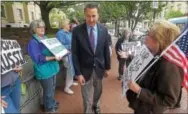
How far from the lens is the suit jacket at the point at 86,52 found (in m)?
3.88

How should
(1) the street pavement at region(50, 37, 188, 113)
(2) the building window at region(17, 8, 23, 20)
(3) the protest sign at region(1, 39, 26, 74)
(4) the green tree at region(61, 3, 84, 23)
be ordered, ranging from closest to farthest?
(3) the protest sign at region(1, 39, 26, 74) < (1) the street pavement at region(50, 37, 188, 113) < (4) the green tree at region(61, 3, 84, 23) < (2) the building window at region(17, 8, 23, 20)

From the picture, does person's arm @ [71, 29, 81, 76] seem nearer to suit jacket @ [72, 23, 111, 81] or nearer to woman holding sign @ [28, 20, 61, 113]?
suit jacket @ [72, 23, 111, 81]

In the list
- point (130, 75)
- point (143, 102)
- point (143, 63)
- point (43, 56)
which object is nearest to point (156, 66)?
point (143, 63)

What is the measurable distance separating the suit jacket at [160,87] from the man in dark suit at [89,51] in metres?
1.62

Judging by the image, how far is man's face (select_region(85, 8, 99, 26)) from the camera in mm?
3615

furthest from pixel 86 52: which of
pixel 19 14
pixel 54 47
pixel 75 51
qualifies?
pixel 19 14

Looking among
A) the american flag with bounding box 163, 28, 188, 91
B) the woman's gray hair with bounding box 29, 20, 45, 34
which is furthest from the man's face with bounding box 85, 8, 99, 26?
the american flag with bounding box 163, 28, 188, 91

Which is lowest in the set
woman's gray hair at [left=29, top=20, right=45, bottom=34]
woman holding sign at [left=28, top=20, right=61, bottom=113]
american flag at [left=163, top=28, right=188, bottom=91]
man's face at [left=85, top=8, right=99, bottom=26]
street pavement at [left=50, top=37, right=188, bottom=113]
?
street pavement at [left=50, top=37, right=188, bottom=113]

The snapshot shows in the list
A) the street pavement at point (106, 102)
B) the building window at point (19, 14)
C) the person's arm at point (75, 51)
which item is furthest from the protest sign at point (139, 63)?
the building window at point (19, 14)

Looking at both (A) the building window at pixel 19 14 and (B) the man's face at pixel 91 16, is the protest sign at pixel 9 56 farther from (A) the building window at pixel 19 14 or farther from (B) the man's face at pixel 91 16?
(A) the building window at pixel 19 14

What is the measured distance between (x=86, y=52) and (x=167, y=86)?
6.51 ft

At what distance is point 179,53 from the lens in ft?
7.01

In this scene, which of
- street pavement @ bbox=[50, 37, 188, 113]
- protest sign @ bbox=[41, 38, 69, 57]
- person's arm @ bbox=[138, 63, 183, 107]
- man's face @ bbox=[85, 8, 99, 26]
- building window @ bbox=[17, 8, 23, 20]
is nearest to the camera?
person's arm @ bbox=[138, 63, 183, 107]

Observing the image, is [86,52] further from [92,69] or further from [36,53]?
[36,53]
